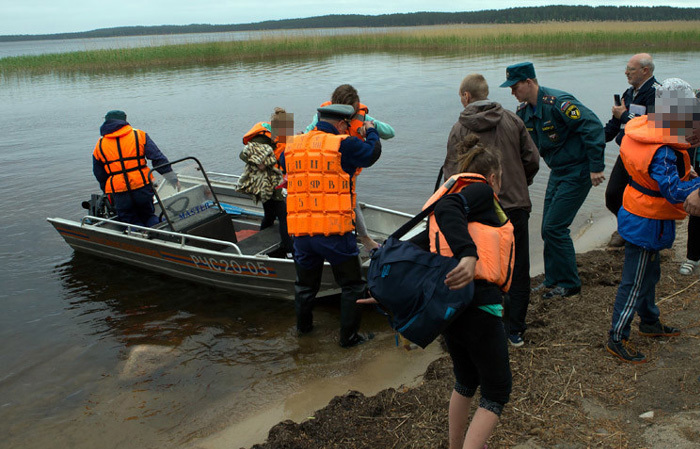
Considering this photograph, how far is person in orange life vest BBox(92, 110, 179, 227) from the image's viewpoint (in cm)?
678

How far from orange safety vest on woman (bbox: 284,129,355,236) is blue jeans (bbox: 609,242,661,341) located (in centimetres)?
199

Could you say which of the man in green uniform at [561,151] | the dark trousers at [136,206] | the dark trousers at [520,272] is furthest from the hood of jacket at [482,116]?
the dark trousers at [136,206]

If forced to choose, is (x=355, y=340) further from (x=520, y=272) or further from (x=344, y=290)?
(x=520, y=272)

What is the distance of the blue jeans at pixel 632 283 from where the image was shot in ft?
12.0

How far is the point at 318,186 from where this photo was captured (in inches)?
175

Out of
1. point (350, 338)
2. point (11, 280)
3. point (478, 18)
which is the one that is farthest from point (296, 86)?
point (478, 18)

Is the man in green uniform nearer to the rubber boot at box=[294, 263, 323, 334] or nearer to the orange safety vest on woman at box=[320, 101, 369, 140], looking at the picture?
the orange safety vest on woman at box=[320, 101, 369, 140]

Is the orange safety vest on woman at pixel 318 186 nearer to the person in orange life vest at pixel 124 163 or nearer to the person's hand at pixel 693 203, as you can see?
the person's hand at pixel 693 203

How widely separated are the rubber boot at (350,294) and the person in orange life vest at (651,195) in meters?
1.96

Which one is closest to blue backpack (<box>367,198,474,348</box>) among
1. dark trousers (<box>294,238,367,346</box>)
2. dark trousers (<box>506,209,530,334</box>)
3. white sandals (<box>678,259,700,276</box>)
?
dark trousers (<box>506,209,530,334</box>)

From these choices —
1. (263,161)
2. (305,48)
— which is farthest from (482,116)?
(305,48)

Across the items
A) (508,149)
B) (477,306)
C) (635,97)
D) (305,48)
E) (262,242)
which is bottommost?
(262,242)

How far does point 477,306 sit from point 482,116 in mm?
1728

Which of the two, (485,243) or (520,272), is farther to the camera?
(520,272)
